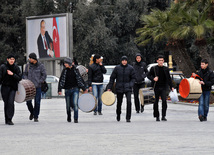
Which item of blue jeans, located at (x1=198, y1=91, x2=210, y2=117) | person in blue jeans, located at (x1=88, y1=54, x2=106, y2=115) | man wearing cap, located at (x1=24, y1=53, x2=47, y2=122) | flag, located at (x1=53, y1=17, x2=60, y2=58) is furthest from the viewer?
flag, located at (x1=53, y1=17, x2=60, y2=58)

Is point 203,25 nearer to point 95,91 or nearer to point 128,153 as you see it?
point 95,91

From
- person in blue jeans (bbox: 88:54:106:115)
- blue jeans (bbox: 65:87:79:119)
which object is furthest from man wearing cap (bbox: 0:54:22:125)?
person in blue jeans (bbox: 88:54:106:115)

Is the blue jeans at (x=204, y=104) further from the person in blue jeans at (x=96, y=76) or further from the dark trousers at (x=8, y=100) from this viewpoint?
the dark trousers at (x=8, y=100)

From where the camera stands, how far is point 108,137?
10.4m

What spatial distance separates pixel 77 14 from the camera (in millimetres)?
44562

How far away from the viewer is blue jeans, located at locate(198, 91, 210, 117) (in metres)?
13.9

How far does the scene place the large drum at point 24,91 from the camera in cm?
1357

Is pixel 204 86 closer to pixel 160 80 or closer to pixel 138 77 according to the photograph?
pixel 160 80

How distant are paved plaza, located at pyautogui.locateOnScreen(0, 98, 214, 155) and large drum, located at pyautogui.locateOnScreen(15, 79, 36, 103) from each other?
0.60 metres

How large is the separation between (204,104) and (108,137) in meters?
4.36

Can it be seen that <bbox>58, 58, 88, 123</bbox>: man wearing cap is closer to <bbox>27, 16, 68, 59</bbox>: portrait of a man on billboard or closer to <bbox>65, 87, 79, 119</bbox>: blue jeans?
<bbox>65, 87, 79, 119</bbox>: blue jeans

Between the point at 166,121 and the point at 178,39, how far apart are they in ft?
32.7

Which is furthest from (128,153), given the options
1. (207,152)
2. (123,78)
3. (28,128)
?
(123,78)

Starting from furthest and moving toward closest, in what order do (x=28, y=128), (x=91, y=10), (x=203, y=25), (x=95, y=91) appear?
1. (x=91, y=10)
2. (x=203, y=25)
3. (x=95, y=91)
4. (x=28, y=128)
